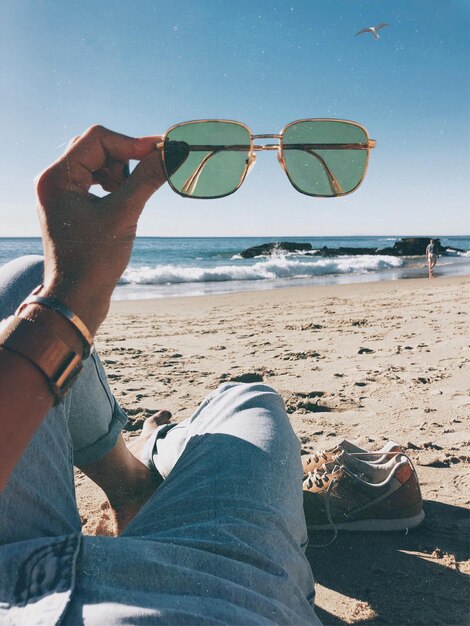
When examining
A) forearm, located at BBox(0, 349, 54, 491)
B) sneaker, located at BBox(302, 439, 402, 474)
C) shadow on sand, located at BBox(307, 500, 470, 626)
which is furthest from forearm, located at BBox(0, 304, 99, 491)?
sneaker, located at BBox(302, 439, 402, 474)

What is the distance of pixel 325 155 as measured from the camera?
1764 millimetres

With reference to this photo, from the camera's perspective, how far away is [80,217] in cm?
96

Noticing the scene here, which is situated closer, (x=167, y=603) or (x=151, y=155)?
(x=167, y=603)

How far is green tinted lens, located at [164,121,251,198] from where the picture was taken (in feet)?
4.79

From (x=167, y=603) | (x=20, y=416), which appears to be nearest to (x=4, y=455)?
(x=20, y=416)

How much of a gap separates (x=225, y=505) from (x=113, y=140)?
843mm

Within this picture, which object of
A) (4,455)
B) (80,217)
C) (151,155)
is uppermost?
(151,155)

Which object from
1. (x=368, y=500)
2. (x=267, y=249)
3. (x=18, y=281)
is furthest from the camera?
(x=267, y=249)

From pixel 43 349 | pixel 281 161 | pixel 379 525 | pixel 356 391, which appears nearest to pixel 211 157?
pixel 281 161

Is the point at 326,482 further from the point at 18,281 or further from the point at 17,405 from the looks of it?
the point at 17,405

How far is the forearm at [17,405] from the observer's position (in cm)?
76

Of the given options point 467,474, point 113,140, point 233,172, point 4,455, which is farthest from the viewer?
point 467,474

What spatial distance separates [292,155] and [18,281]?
39.6 inches

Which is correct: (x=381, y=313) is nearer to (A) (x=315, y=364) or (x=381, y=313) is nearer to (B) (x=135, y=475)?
(A) (x=315, y=364)
